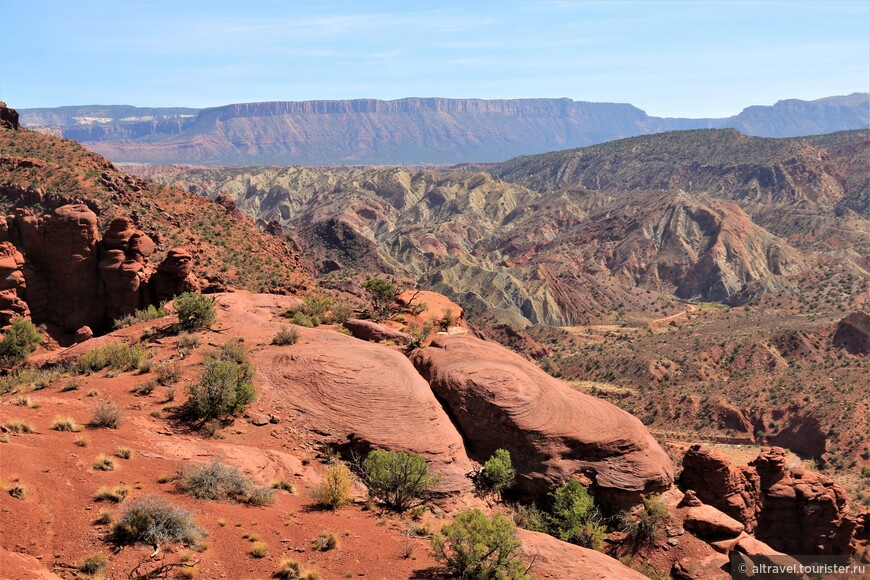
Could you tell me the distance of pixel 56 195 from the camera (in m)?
45.1

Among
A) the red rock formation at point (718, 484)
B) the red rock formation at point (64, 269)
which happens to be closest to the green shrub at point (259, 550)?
the red rock formation at point (718, 484)

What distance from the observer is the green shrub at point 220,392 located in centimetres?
1797

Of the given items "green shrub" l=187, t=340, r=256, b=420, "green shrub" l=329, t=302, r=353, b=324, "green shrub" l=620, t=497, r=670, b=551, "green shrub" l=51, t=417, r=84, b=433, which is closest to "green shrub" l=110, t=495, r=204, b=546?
"green shrub" l=51, t=417, r=84, b=433

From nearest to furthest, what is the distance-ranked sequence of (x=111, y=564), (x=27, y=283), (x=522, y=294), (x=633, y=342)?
(x=111, y=564) < (x=27, y=283) < (x=633, y=342) < (x=522, y=294)

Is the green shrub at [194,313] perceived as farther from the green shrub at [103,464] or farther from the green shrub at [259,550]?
the green shrub at [259,550]

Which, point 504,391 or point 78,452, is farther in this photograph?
point 504,391

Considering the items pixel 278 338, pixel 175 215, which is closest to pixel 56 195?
pixel 175 215

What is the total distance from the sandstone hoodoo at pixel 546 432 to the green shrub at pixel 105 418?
9.82 metres

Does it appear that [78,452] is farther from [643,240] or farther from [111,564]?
[643,240]

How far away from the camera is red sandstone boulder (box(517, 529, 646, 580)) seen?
47.5ft

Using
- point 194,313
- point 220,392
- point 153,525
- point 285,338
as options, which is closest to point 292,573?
point 153,525

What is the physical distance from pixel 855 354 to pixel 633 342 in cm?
2340

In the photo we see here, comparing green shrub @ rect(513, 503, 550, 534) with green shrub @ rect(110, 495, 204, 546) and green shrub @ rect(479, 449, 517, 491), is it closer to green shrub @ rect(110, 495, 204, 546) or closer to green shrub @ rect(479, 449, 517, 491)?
green shrub @ rect(479, 449, 517, 491)

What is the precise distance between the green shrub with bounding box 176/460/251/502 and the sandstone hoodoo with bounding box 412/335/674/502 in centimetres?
803
